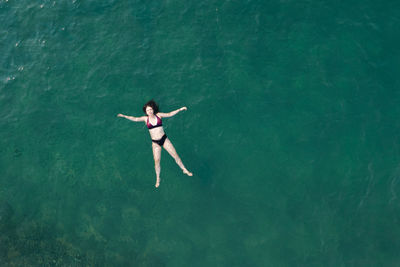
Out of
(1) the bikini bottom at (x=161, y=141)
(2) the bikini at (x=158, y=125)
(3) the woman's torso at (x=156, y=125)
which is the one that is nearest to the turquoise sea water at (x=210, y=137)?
(1) the bikini bottom at (x=161, y=141)

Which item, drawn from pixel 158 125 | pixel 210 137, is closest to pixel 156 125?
pixel 158 125

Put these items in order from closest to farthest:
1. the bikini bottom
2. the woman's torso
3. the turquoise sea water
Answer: the woman's torso → the bikini bottom → the turquoise sea water

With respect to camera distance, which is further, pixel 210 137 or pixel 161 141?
pixel 210 137

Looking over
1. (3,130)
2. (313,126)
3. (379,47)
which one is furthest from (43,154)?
(379,47)

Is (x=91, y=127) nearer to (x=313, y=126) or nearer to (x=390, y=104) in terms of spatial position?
(x=313, y=126)

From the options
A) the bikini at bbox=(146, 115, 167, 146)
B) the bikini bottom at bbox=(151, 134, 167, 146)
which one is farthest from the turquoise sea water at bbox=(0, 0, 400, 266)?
the bikini at bbox=(146, 115, 167, 146)

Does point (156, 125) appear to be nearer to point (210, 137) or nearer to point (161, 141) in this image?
point (161, 141)

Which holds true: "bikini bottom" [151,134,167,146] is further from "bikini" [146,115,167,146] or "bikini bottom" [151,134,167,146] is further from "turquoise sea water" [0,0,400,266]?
"turquoise sea water" [0,0,400,266]

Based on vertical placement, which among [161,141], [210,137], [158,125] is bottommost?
[210,137]

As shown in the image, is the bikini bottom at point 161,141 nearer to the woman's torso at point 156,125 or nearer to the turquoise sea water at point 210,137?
the woman's torso at point 156,125
